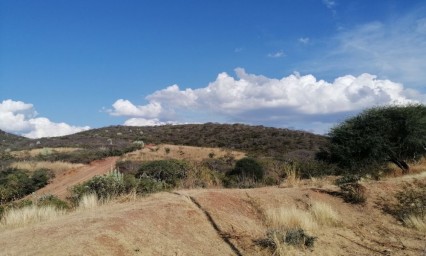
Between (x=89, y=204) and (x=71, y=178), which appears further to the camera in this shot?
(x=71, y=178)

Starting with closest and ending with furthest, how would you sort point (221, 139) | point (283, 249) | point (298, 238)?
point (283, 249), point (298, 238), point (221, 139)

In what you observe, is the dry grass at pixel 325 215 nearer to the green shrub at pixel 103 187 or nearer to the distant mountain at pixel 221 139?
the green shrub at pixel 103 187

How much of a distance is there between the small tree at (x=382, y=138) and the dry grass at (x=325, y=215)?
8.53 m

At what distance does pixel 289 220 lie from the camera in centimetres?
1102

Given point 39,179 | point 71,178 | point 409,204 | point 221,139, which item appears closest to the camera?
point 409,204

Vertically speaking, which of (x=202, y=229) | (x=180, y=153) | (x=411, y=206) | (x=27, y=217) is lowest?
(x=180, y=153)

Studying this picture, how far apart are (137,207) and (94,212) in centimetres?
105

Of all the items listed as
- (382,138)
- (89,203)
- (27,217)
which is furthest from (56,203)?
(382,138)

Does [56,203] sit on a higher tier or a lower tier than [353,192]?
higher

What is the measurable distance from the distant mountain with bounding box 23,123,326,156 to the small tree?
2818cm

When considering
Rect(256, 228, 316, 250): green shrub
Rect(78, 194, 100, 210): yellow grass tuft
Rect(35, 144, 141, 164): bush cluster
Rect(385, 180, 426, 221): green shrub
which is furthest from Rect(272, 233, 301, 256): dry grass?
Rect(35, 144, 141, 164): bush cluster

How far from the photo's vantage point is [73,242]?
25.6 feet

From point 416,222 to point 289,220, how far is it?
3.48m

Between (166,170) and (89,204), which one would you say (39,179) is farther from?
(89,204)
